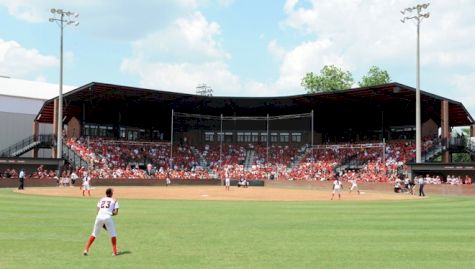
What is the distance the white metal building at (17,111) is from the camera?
78188mm

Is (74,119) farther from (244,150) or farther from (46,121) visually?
(244,150)

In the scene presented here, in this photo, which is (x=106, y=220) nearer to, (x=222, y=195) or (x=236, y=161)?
(x=222, y=195)

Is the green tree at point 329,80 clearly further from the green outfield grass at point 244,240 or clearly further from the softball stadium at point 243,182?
the green outfield grass at point 244,240

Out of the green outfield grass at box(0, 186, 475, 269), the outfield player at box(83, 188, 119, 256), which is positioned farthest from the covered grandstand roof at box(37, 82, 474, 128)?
the outfield player at box(83, 188, 119, 256)

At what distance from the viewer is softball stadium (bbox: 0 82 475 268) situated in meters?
14.5

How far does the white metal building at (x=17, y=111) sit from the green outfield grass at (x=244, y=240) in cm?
5717

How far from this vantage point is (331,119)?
7606 cm

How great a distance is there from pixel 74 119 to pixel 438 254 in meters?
65.9

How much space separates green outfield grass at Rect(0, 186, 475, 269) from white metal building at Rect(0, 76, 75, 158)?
57.2 m

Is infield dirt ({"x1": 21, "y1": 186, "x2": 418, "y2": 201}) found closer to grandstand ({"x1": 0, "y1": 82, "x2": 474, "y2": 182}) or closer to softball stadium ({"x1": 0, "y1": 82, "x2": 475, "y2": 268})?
softball stadium ({"x1": 0, "y1": 82, "x2": 475, "y2": 268})

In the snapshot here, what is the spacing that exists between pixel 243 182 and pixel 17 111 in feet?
126

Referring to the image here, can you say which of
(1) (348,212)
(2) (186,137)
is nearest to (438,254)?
(1) (348,212)

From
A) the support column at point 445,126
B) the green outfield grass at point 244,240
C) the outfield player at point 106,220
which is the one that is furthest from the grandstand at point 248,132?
the outfield player at point 106,220

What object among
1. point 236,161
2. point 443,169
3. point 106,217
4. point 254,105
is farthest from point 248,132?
point 106,217
